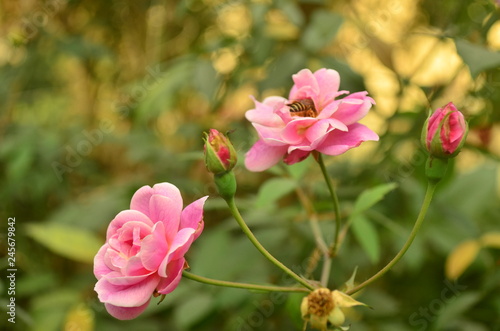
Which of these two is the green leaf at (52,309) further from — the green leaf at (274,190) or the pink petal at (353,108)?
the pink petal at (353,108)

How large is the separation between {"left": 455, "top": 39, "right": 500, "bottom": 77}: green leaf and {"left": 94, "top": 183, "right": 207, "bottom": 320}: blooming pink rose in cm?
36

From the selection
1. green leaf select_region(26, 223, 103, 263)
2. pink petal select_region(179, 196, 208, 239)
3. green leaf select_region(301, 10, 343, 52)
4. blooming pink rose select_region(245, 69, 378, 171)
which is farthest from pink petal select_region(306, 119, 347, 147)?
green leaf select_region(26, 223, 103, 263)

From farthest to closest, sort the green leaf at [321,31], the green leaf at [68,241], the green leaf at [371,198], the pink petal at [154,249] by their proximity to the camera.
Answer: the green leaf at [68,241], the green leaf at [321,31], the green leaf at [371,198], the pink petal at [154,249]

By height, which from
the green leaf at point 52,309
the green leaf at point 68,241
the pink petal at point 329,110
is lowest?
the green leaf at point 52,309

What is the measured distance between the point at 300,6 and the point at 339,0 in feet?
1.84

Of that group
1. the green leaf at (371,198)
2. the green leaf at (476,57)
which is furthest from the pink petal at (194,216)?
the green leaf at (476,57)

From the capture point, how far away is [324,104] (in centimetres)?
52

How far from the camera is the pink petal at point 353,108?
49 centimetres

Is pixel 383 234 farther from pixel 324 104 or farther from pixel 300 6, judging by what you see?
pixel 324 104

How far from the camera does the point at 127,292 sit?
0.44 metres

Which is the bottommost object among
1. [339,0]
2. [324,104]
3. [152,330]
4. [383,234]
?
[152,330]

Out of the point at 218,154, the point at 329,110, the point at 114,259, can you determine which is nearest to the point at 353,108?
the point at 329,110

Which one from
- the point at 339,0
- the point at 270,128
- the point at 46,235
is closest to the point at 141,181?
the point at 46,235

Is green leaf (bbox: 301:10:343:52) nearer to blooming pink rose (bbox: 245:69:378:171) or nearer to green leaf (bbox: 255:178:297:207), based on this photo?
green leaf (bbox: 255:178:297:207)
